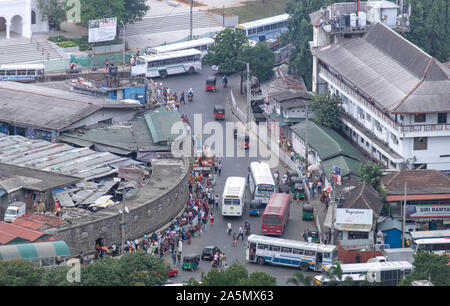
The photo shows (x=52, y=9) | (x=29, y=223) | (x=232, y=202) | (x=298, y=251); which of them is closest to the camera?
(x=29, y=223)

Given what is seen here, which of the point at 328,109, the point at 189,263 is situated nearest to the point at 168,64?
the point at 328,109

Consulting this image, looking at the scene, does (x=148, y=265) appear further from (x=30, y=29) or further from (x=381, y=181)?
(x=30, y=29)

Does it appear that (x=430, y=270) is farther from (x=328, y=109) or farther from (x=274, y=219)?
(x=328, y=109)

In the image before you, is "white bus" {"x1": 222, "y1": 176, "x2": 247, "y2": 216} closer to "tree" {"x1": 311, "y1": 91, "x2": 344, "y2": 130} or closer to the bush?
"tree" {"x1": 311, "y1": 91, "x2": 344, "y2": 130}

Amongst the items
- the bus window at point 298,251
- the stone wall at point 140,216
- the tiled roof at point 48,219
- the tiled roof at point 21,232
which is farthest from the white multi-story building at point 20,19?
the bus window at point 298,251

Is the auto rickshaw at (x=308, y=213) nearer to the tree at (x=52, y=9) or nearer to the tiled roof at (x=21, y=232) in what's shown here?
the tiled roof at (x=21, y=232)

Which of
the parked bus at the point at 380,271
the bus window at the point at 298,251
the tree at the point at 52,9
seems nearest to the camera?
the parked bus at the point at 380,271

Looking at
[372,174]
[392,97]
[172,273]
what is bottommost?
[172,273]

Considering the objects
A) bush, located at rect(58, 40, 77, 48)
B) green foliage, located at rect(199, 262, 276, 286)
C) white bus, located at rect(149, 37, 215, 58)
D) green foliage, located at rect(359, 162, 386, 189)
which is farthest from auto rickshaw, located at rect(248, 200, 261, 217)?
bush, located at rect(58, 40, 77, 48)
